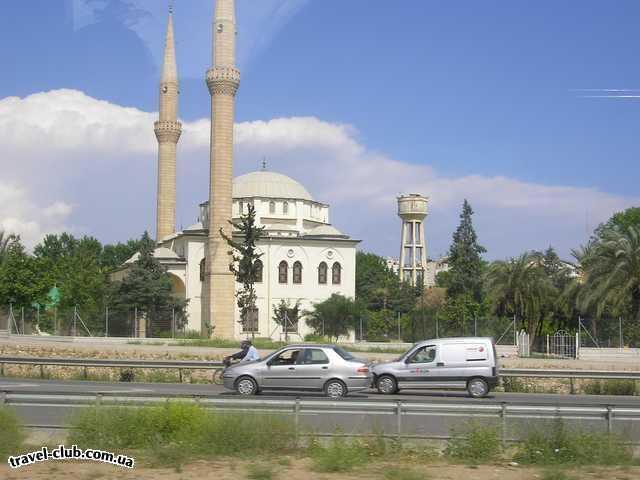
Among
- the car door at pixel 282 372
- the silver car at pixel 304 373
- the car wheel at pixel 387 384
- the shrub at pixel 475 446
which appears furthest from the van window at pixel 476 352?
the shrub at pixel 475 446

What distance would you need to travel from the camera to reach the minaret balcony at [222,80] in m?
52.5

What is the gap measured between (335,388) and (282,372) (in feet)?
4.06

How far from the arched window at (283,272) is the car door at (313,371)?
4099cm

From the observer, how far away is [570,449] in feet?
35.2

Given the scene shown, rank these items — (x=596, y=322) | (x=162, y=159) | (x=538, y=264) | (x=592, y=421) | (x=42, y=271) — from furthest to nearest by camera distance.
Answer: (x=162, y=159), (x=42, y=271), (x=538, y=264), (x=596, y=322), (x=592, y=421)

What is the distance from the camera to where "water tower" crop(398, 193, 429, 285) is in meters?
82.2

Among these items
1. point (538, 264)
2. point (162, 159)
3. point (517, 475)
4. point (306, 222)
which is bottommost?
point (517, 475)

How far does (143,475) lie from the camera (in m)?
10.0

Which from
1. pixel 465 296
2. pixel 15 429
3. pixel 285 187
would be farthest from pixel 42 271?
pixel 15 429

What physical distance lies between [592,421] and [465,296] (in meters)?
47.3

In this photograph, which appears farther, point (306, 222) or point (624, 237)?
point (306, 222)

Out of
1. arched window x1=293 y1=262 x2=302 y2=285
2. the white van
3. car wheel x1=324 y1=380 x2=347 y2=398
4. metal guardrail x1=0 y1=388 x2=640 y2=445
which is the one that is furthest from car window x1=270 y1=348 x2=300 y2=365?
arched window x1=293 y1=262 x2=302 y2=285

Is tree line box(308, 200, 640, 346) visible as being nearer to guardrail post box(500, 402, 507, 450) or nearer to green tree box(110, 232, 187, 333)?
green tree box(110, 232, 187, 333)

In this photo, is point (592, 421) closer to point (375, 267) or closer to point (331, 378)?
point (331, 378)
